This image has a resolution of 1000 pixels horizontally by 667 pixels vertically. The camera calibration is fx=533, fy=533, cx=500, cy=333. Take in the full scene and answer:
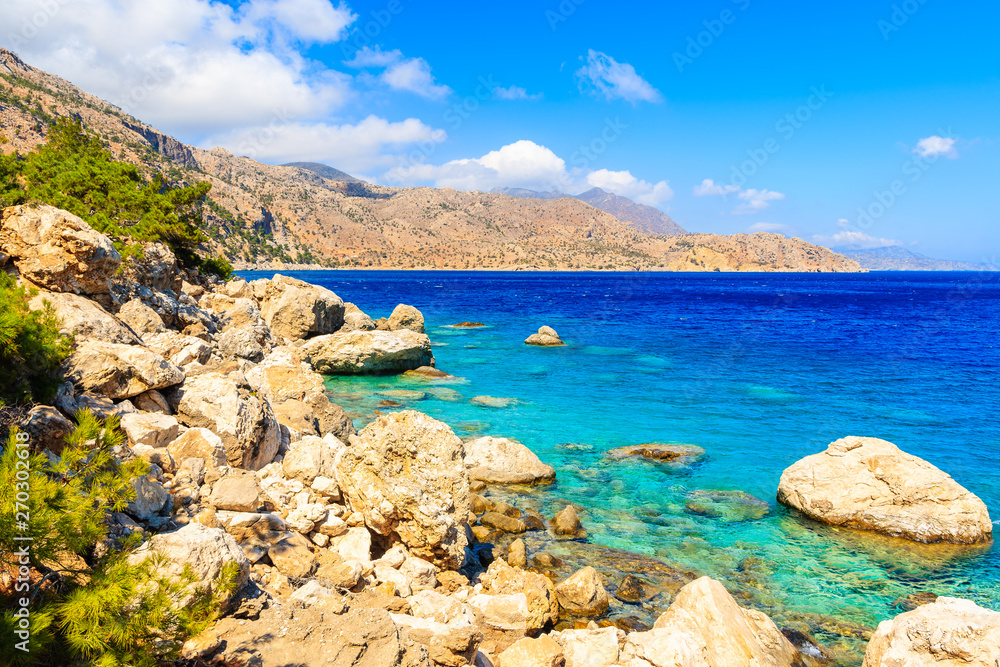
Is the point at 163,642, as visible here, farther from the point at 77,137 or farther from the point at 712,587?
the point at 77,137

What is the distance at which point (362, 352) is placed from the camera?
27.9m

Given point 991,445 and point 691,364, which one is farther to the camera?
point 691,364

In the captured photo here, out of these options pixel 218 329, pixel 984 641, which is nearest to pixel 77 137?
pixel 218 329

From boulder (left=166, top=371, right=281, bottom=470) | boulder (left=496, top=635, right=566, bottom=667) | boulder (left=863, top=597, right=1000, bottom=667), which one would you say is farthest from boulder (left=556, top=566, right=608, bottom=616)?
boulder (left=166, top=371, right=281, bottom=470)

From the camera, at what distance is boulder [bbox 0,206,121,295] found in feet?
36.0

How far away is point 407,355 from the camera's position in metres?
28.9

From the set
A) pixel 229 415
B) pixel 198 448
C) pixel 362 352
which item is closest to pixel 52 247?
pixel 229 415

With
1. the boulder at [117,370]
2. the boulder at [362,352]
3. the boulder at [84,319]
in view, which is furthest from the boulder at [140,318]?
the boulder at [362,352]

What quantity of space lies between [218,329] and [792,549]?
842 inches

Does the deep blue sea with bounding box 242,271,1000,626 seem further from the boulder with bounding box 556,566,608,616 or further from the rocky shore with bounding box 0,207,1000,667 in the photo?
the boulder with bounding box 556,566,608,616

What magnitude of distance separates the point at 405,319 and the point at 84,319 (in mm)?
23576

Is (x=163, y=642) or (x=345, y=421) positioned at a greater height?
(x=163, y=642)

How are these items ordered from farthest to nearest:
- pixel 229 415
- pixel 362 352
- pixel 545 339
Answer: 1. pixel 545 339
2. pixel 362 352
3. pixel 229 415

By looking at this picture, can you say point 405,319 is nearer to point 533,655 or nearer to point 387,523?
point 387,523
